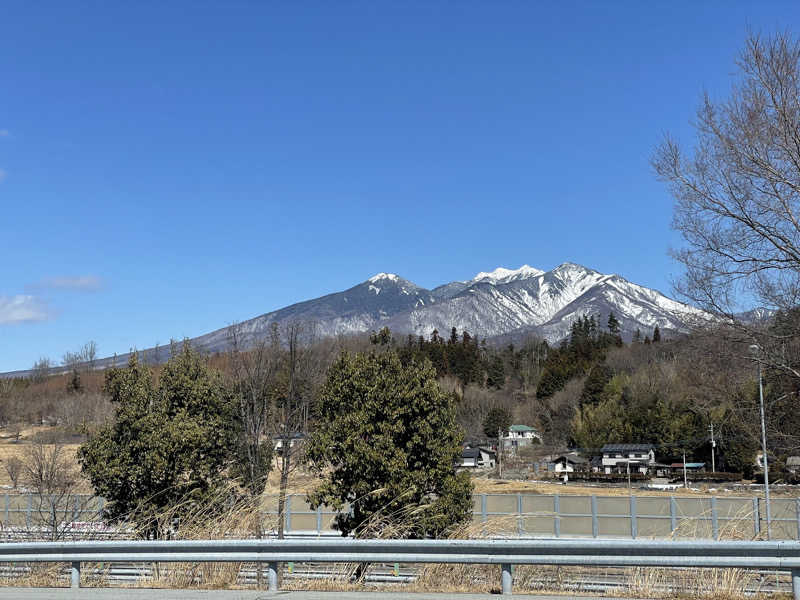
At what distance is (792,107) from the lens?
13.1 metres

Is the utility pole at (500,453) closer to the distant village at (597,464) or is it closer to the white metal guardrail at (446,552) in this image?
the distant village at (597,464)

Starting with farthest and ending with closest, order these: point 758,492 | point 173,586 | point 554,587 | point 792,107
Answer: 1. point 758,492
2. point 792,107
3. point 173,586
4. point 554,587

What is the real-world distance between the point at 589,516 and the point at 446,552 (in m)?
22.2

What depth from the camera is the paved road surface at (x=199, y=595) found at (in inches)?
293

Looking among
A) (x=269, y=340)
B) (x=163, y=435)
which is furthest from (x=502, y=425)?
(x=163, y=435)

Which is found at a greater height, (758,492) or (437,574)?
(437,574)

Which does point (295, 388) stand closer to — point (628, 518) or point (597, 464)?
point (628, 518)

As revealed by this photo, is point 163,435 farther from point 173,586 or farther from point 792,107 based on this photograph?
point 792,107

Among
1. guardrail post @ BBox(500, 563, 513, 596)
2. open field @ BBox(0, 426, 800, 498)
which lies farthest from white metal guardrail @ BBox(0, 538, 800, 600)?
open field @ BBox(0, 426, 800, 498)

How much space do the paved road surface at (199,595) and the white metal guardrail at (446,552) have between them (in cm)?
23

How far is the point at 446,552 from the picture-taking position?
721 cm

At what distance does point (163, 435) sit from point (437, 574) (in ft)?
49.4

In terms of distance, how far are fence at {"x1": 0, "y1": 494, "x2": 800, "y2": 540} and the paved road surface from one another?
5.85 feet

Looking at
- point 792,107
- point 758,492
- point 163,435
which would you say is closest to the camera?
point 792,107
